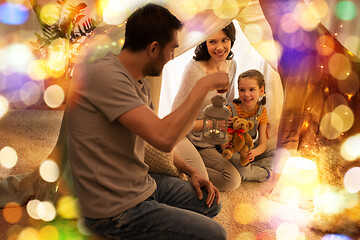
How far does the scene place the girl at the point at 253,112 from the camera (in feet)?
6.88

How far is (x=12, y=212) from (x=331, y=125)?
161 cm

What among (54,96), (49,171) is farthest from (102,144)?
(54,96)

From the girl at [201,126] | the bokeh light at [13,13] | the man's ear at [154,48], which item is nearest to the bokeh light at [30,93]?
the bokeh light at [13,13]

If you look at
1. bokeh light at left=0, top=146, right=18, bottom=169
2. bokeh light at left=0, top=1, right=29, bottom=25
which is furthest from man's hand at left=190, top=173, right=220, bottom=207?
bokeh light at left=0, top=1, right=29, bottom=25

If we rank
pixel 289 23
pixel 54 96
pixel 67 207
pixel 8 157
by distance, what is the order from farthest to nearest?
pixel 54 96
pixel 8 157
pixel 289 23
pixel 67 207

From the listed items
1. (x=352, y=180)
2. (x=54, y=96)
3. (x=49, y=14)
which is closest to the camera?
(x=352, y=180)

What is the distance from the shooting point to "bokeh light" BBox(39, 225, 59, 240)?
4.52 feet

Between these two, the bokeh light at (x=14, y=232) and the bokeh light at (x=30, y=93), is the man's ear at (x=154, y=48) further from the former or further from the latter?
the bokeh light at (x=30, y=93)

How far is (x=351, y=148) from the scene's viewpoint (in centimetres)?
168

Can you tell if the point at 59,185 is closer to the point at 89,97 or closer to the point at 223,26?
the point at 89,97

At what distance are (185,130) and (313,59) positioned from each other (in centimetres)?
110

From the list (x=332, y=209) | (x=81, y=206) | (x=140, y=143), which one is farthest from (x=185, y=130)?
(x=332, y=209)

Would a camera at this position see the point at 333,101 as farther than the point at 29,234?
Yes

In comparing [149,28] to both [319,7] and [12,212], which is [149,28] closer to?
[12,212]
